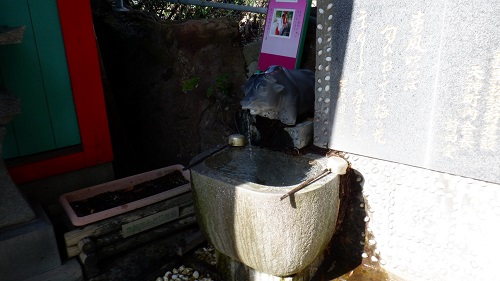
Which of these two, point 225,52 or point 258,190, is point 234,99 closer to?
point 225,52

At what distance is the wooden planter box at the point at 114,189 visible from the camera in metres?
3.14

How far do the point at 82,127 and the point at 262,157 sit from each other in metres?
1.79

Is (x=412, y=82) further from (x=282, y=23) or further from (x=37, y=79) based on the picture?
(x=37, y=79)

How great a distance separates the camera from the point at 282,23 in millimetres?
3881

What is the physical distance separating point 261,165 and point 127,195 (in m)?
1.34

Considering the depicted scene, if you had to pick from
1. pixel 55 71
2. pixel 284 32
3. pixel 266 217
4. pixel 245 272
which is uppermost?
pixel 284 32

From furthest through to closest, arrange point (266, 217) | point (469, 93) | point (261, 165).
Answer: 1. point (261, 165)
2. point (266, 217)
3. point (469, 93)

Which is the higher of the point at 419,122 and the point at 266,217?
the point at 419,122

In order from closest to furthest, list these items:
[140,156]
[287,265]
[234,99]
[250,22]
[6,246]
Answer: [287,265]
[6,246]
[234,99]
[140,156]
[250,22]

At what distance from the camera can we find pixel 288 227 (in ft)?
8.09

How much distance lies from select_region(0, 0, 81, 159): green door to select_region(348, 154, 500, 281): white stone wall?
8.61 ft

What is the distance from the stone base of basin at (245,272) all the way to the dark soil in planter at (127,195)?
95 centimetres

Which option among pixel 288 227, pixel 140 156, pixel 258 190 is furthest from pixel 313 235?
pixel 140 156

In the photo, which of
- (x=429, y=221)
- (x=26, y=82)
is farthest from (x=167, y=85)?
(x=429, y=221)
